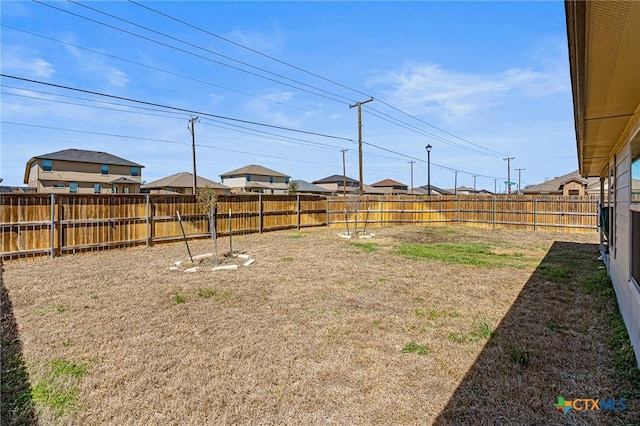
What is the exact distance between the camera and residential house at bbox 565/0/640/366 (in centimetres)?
154

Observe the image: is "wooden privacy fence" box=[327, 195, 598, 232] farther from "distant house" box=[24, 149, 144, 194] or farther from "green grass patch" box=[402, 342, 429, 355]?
"distant house" box=[24, 149, 144, 194]

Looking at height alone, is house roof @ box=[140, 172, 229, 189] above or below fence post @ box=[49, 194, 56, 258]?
above

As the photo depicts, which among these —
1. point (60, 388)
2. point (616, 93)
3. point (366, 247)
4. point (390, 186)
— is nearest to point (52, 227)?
point (60, 388)

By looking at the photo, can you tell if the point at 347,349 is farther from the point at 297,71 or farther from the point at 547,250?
the point at 297,71

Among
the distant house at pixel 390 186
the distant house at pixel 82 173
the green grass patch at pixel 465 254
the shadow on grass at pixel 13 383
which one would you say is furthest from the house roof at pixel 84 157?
the distant house at pixel 390 186

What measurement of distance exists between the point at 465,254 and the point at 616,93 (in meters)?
6.76

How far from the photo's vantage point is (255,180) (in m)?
43.7

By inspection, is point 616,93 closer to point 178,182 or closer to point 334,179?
point 178,182

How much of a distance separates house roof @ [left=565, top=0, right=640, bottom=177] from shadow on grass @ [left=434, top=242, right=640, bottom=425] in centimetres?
232

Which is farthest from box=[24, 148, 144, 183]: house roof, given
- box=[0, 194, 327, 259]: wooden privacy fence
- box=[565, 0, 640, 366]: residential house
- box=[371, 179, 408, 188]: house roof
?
box=[371, 179, 408, 188]: house roof

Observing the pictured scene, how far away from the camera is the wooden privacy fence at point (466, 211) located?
47.6ft

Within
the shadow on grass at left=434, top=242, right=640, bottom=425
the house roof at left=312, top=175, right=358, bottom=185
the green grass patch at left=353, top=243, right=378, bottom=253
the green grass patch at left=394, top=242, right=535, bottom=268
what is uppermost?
the house roof at left=312, top=175, right=358, bottom=185

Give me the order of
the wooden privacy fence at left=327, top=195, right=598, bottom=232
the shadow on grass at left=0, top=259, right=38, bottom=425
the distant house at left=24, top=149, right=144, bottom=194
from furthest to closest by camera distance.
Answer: the distant house at left=24, top=149, right=144, bottom=194 < the wooden privacy fence at left=327, top=195, right=598, bottom=232 < the shadow on grass at left=0, top=259, right=38, bottom=425

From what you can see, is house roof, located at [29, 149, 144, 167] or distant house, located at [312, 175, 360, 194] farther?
distant house, located at [312, 175, 360, 194]
